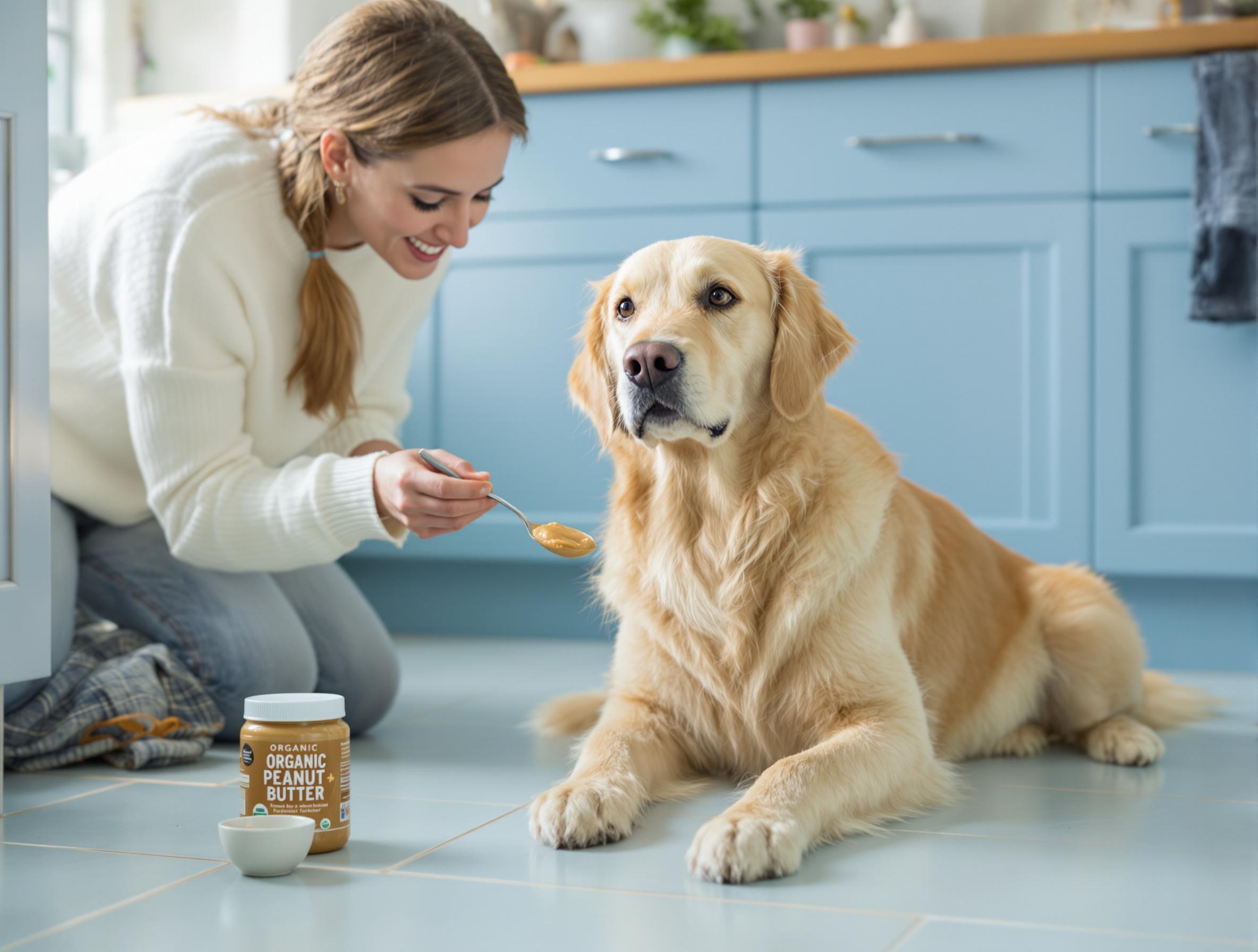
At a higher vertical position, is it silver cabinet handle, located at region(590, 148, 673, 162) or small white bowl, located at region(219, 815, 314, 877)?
silver cabinet handle, located at region(590, 148, 673, 162)

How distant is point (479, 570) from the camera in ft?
11.5

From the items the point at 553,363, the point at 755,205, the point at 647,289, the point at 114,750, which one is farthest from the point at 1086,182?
the point at 114,750

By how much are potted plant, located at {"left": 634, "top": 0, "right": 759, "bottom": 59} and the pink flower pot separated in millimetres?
146

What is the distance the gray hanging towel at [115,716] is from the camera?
1863 millimetres

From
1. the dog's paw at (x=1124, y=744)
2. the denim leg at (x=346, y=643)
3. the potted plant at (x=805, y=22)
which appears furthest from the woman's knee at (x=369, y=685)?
the potted plant at (x=805, y=22)

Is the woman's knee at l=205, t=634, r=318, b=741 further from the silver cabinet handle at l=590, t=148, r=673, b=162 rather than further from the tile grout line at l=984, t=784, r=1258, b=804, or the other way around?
the silver cabinet handle at l=590, t=148, r=673, b=162

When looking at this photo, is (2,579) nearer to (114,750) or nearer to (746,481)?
(114,750)

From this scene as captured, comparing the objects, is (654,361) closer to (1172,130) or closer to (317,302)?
(317,302)

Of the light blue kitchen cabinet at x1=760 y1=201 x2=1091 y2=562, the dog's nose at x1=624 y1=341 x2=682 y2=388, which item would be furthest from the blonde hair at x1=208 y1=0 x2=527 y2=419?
the light blue kitchen cabinet at x1=760 y1=201 x2=1091 y2=562

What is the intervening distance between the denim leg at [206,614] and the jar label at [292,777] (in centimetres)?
70

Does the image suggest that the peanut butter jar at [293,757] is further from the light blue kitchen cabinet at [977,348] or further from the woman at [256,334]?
the light blue kitchen cabinet at [977,348]

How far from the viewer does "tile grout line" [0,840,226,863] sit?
140 cm

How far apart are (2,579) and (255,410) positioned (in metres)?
0.57

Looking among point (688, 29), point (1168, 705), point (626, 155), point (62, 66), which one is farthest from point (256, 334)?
point (62, 66)
